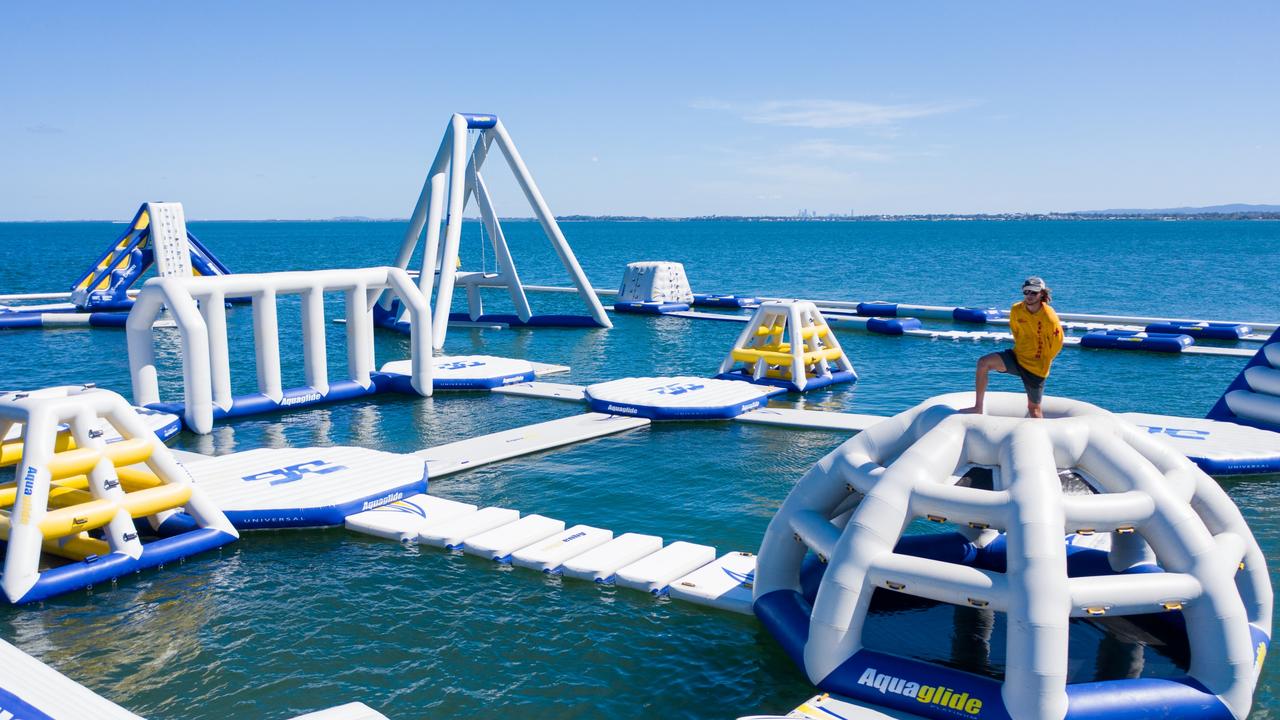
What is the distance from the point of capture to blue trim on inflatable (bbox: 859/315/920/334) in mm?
44312

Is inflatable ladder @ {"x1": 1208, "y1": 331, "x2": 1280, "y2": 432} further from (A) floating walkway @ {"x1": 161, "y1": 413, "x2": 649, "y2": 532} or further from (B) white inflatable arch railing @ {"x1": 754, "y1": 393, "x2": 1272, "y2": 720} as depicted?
(A) floating walkway @ {"x1": 161, "y1": 413, "x2": 649, "y2": 532}

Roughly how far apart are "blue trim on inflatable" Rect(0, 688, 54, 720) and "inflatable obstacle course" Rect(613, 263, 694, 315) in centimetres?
4495

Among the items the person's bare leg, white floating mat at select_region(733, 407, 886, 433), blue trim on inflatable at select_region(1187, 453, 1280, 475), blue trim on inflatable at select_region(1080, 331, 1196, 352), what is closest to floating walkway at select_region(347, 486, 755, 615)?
the person's bare leg

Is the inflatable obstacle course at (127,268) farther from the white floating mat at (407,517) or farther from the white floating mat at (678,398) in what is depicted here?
the white floating mat at (407,517)

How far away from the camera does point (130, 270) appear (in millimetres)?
51812

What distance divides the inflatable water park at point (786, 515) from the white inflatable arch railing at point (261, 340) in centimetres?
7

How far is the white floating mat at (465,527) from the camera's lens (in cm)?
1545

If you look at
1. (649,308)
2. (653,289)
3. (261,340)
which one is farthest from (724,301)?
(261,340)

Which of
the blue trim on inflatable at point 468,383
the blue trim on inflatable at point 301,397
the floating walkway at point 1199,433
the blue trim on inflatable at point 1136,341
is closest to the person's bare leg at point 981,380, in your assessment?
the floating walkway at point 1199,433

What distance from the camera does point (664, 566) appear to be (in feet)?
46.5

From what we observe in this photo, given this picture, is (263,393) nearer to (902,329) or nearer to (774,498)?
(774,498)

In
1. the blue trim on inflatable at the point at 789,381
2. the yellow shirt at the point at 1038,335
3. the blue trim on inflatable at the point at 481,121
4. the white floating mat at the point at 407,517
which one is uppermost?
the blue trim on inflatable at the point at 481,121

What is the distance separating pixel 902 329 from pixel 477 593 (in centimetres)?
3404

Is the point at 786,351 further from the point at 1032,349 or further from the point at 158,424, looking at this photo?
the point at 1032,349
